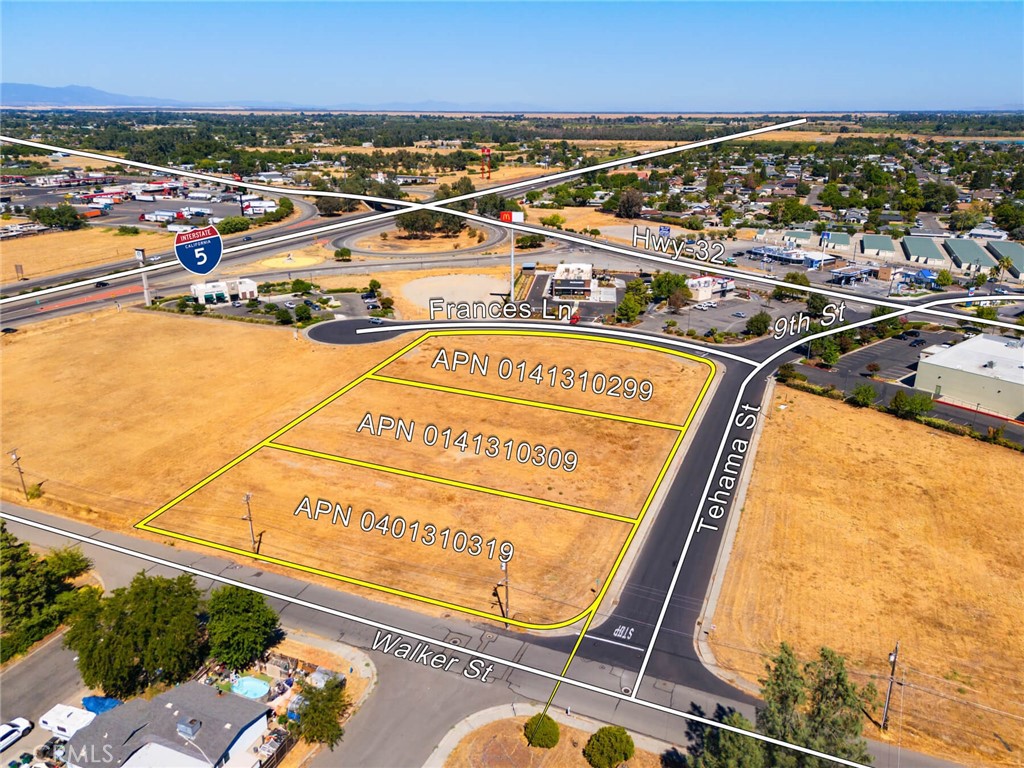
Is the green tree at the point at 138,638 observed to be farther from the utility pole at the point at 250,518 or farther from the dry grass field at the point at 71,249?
the dry grass field at the point at 71,249

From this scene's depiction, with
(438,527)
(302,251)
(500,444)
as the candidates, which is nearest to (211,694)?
(438,527)

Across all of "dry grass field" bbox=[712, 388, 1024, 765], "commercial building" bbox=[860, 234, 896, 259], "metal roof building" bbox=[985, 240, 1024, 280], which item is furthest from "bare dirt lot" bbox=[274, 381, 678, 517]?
"commercial building" bbox=[860, 234, 896, 259]

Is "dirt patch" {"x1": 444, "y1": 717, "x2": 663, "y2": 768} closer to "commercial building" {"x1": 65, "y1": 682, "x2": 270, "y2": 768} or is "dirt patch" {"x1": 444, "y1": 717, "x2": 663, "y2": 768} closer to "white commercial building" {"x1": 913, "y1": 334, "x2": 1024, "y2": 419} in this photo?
"commercial building" {"x1": 65, "y1": 682, "x2": 270, "y2": 768}

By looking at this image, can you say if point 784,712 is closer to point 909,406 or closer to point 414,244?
point 909,406

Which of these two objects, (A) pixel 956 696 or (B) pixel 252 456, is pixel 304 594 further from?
(A) pixel 956 696

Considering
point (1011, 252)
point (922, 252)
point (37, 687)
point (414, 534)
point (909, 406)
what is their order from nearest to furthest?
point (37, 687), point (414, 534), point (909, 406), point (1011, 252), point (922, 252)

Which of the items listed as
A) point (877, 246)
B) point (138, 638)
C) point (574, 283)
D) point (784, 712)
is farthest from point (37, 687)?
point (877, 246)
